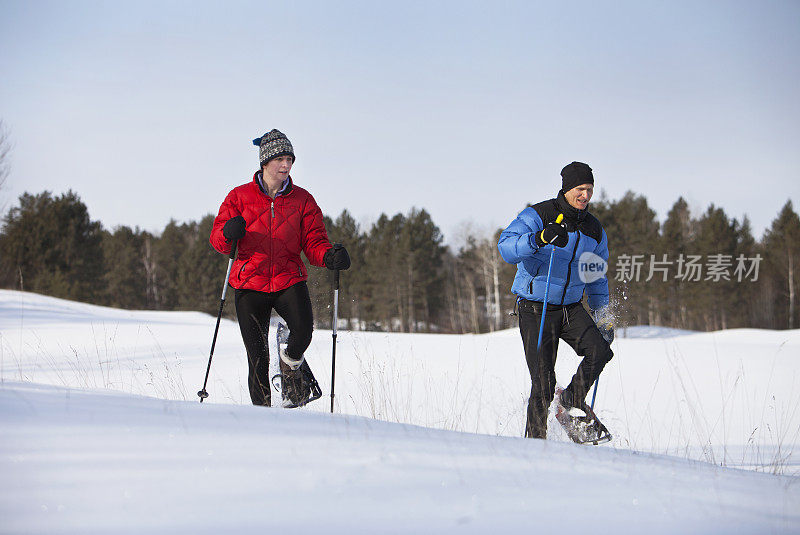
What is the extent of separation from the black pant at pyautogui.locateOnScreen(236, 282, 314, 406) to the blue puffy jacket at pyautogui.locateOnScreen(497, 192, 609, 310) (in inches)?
55.7

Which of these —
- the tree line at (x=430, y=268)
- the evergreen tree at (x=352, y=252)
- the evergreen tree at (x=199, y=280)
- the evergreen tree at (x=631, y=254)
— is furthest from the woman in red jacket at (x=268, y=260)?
the evergreen tree at (x=199, y=280)

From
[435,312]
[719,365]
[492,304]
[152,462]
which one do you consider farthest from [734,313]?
[152,462]

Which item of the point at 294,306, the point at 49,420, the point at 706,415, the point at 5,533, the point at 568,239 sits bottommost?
the point at 706,415

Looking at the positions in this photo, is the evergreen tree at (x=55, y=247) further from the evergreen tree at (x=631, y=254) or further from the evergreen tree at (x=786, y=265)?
the evergreen tree at (x=786, y=265)

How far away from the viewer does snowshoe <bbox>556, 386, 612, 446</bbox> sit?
12.8 feet

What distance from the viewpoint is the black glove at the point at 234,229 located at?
3.82 m

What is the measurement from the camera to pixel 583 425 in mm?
3941

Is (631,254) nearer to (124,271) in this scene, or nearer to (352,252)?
(352,252)

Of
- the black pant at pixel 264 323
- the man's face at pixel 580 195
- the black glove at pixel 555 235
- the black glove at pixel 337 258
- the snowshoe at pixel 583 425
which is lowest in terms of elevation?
the snowshoe at pixel 583 425

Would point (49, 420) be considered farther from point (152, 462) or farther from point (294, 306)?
point (294, 306)

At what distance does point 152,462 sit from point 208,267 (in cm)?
3539

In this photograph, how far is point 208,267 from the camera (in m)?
35.5

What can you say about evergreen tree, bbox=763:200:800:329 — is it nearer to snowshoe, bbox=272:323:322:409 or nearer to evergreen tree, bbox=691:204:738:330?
evergreen tree, bbox=691:204:738:330

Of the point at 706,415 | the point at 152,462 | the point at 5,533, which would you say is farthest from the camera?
the point at 706,415
